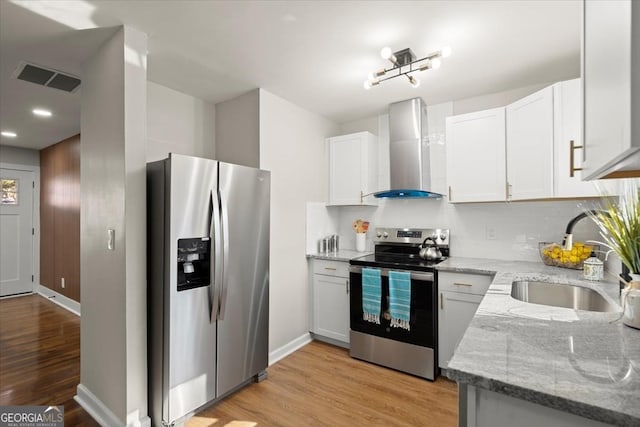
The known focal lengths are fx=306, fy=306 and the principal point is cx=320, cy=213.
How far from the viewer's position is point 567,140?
2209mm

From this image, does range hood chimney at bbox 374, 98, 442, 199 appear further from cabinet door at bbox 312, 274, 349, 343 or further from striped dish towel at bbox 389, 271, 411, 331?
cabinet door at bbox 312, 274, 349, 343

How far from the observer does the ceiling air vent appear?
2339 millimetres

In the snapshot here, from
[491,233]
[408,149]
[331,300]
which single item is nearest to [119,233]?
[331,300]

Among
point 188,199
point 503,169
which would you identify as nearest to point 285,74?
point 188,199

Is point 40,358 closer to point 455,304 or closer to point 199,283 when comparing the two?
point 199,283

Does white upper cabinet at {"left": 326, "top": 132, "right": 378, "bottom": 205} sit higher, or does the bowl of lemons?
white upper cabinet at {"left": 326, "top": 132, "right": 378, "bottom": 205}

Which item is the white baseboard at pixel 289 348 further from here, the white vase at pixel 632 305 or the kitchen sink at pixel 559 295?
the white vase at pixel 632 305

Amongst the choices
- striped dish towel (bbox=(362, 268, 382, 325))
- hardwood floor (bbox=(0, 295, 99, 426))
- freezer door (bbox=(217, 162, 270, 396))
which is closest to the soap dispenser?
striped dish towel (bbox=(362, 268, 382, 325))

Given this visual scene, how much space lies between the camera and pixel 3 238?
4973 mm

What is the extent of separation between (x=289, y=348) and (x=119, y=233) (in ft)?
6.27

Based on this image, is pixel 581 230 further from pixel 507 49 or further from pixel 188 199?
pixel 188 199

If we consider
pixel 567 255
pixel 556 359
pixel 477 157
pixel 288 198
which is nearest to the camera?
pixel 556 359

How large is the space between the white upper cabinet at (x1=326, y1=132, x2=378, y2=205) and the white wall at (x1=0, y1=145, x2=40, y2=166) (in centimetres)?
530

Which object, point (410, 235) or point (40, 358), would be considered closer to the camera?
point (40, 358)
